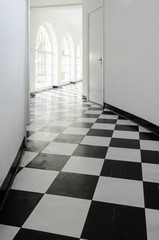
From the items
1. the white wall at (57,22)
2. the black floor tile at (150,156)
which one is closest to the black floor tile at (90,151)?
the black floor tile at (150,156)

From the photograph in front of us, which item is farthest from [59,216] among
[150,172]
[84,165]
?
[150,172]

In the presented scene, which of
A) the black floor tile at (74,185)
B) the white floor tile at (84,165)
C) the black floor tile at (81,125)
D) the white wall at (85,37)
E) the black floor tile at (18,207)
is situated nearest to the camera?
the black floor tile at (18,207)

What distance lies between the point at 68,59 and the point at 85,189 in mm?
12093

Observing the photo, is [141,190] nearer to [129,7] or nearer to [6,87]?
[6,87]

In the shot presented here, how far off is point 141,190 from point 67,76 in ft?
38.4

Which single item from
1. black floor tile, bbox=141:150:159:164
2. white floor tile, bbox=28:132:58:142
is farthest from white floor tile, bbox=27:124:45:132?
black floor tile, bbox=141:150:159:164

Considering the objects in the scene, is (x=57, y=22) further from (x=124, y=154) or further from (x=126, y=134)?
(x=124, y=154)

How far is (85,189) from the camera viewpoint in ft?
5.03

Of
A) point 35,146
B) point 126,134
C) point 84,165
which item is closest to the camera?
point 84,165

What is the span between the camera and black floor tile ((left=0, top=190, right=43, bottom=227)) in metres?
1.21

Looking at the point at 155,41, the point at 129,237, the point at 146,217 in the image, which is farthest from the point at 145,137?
the point at 129,237

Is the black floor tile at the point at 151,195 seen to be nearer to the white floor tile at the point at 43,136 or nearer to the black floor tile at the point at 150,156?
the black floor tile at the point at 150,156

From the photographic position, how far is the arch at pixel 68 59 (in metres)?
12.4

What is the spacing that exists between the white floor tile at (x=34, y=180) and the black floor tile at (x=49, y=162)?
8 centimetres
